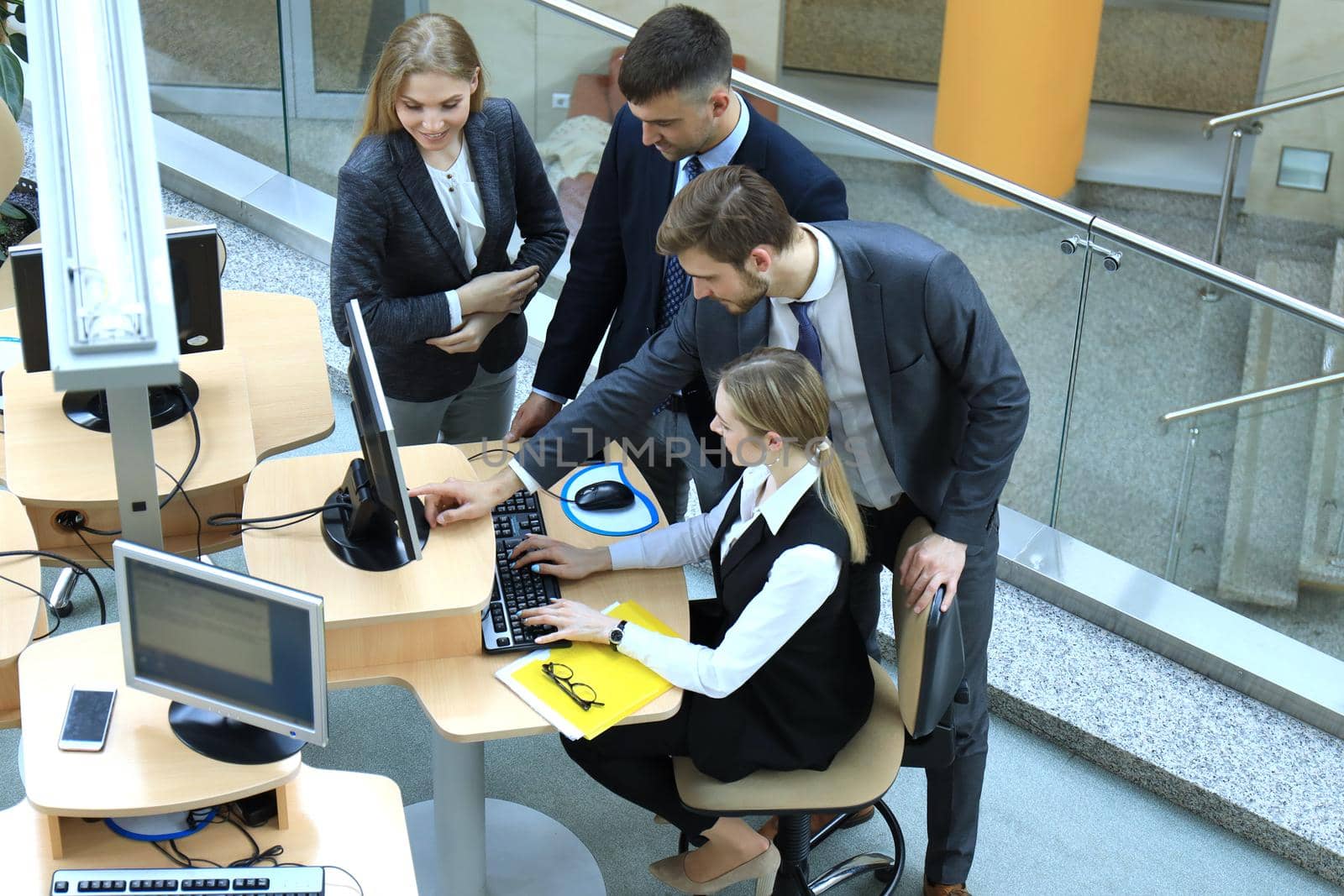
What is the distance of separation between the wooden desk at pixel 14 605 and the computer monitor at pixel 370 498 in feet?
1.70

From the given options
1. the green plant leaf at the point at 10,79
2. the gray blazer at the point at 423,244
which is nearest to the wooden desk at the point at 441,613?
the gray blazer at the point at 423,244

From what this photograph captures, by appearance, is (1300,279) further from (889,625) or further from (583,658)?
(583,658)

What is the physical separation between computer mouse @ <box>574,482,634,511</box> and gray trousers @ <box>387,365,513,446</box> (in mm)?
484

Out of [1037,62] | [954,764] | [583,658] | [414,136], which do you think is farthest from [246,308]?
[1037,62]

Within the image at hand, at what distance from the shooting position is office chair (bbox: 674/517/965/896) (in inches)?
98.4

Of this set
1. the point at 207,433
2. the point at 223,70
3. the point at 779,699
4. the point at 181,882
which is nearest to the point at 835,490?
the point at 779,699

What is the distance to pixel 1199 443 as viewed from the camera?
3.62m

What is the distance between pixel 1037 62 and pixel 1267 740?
3.52m

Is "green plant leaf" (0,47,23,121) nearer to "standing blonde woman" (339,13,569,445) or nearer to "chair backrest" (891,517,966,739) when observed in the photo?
"standing blonde woman" (339,13,569,445)

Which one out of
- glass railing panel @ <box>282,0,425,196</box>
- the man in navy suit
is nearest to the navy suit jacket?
the man in navy suit

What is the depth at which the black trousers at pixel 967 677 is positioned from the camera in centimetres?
268

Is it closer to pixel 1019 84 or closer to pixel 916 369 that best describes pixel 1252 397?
pixel 916 369

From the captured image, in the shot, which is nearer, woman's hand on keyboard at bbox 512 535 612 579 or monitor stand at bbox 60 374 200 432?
woman's hand on keyboard at bbox 512 535 612 579

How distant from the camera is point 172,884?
2096 mm
